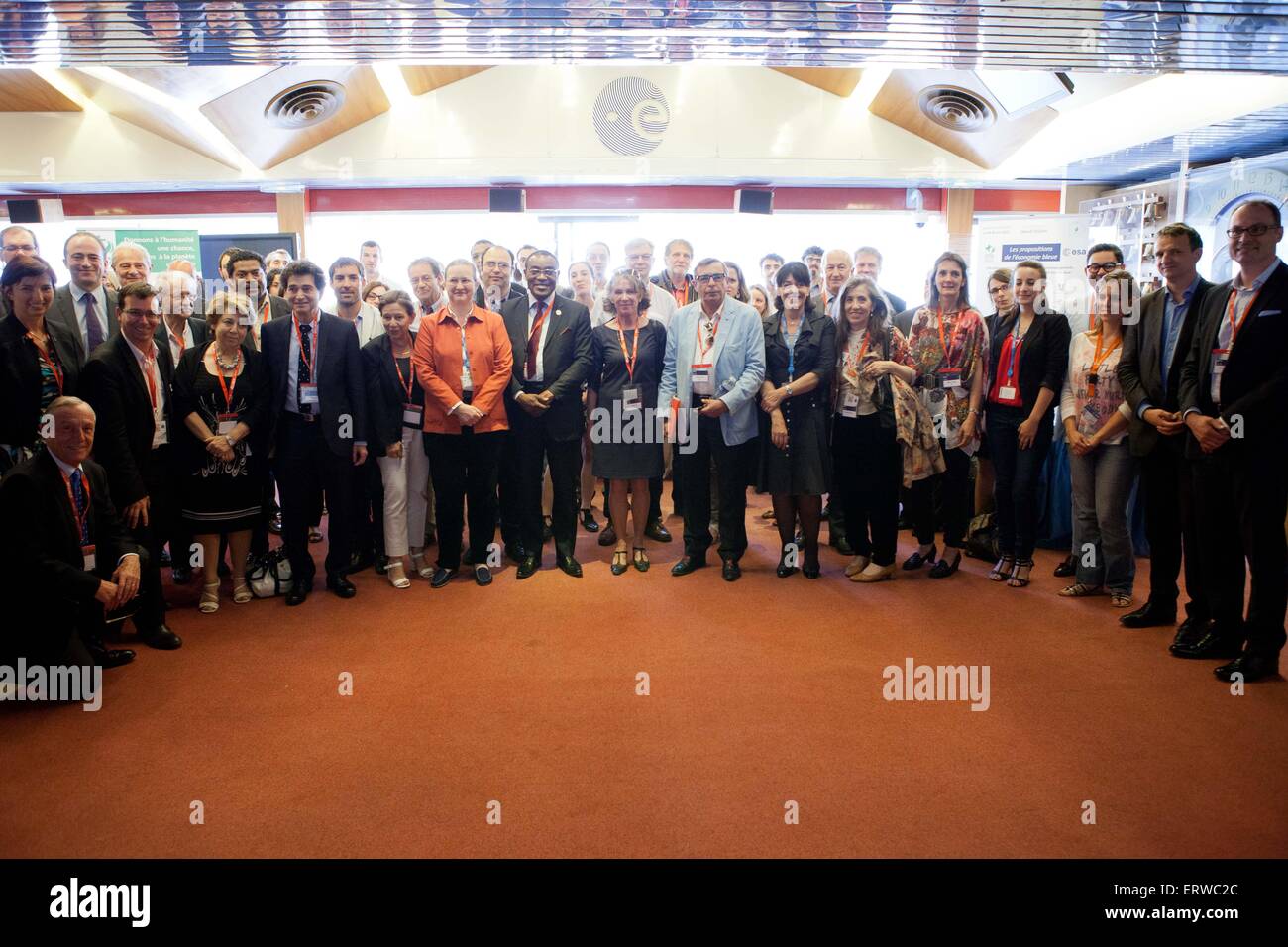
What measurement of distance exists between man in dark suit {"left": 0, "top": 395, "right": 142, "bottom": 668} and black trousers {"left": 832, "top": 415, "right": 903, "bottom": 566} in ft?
11.1

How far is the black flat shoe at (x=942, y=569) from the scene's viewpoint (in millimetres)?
4377

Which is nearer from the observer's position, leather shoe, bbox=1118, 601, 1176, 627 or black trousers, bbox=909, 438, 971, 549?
leather shoe, bbox=1118, 601, 1176, 627

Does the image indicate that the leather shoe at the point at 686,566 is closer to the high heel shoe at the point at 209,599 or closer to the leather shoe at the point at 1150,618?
the leather shoe at the point at 1150,618

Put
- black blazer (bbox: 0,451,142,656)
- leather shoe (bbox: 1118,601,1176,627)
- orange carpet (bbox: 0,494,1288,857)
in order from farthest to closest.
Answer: leather shoe (bbox: 1118,601,1176,627) → black blazer (bbox: 0,451,142,656) → orange carpet (bbox: 0,494,1288,857)

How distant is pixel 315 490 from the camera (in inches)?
162

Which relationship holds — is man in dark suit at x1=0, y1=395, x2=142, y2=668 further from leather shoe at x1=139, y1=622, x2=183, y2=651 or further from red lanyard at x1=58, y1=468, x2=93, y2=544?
leather shoe at x1=139, y1=622, x2=183, y2=651

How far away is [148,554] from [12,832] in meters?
1.47

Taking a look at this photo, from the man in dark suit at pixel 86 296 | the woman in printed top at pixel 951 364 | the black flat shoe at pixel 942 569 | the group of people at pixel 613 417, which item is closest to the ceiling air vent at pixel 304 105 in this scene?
the group of people at pixel 613 417

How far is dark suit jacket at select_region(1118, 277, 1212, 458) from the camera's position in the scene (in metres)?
3.23

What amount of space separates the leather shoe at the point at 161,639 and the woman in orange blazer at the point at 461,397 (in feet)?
4.16

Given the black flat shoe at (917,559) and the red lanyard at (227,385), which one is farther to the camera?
the black flat shoe at (917,559)

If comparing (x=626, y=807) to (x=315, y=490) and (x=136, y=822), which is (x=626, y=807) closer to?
(x=136, y=822)

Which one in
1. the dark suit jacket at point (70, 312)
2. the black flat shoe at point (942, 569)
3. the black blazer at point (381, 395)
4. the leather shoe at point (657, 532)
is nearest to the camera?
the dark suit jacket at point (70, 312)

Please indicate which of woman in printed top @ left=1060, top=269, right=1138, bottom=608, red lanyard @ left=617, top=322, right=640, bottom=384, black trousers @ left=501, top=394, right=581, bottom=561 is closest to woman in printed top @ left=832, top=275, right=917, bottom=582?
woman in printed top @ left=1060, top=269, right=1138, bottom=608
